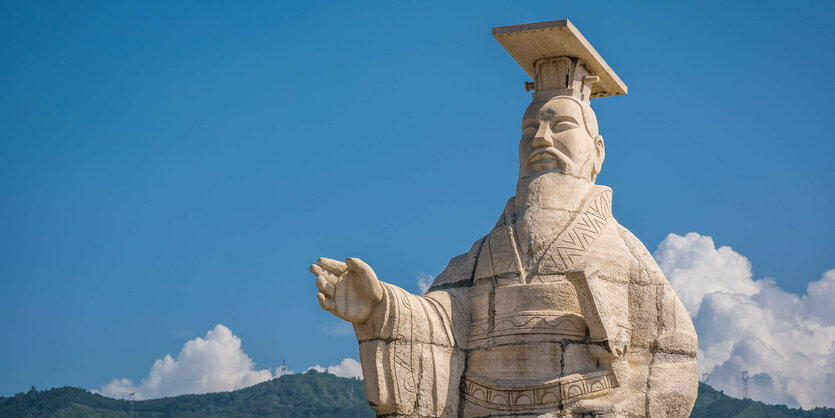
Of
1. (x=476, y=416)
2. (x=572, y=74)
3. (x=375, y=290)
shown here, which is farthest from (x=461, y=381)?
(x=572, y=74)

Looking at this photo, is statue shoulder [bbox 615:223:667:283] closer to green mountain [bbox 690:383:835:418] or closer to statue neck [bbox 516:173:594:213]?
statue neck [bbox 516:173:594:213]

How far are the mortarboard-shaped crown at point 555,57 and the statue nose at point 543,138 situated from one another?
430mm

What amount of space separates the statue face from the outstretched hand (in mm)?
2280

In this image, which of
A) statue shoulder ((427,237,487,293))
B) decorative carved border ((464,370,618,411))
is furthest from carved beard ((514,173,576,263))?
decorative carved border ((464,370,618,411))

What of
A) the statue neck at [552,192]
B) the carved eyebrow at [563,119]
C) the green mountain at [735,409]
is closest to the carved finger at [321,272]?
the statue neck at [552,192]

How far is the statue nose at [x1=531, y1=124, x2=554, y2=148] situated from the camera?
41.5 ft

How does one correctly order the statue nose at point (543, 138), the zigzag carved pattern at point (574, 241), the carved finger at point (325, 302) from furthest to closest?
1. the statue nose at point (543, 138)
2. the zigzag carved pattern at point (574, 241)
3. the carved finger at point (325, 302)

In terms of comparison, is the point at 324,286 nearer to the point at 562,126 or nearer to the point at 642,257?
the point at 562,126

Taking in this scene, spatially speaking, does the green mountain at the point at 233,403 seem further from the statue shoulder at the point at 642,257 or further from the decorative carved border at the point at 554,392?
the decorative carved border at the point at 554,392

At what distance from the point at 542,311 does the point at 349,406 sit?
33.9 m

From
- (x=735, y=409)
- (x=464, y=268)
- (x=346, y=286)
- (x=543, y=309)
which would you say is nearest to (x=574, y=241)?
(x=543, y=309)

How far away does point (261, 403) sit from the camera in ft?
149

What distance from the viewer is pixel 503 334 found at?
12062 mm

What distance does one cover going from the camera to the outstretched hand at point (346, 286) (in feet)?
37.1
